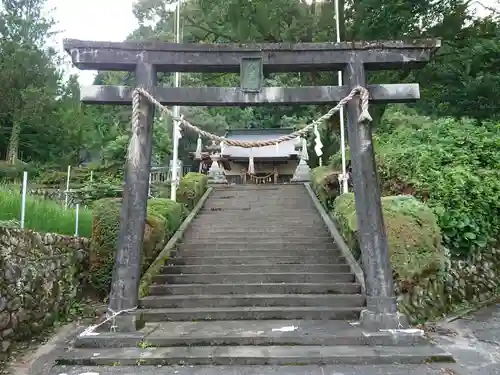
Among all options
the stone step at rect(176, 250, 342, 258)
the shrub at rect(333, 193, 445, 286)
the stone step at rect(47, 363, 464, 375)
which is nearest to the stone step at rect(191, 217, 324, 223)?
the stone step at rect(176, 250, 342, 258)

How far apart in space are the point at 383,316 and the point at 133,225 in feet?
12.2

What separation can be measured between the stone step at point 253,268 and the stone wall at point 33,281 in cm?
183

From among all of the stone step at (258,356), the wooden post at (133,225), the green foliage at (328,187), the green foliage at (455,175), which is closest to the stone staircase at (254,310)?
the stone step at (258,356)

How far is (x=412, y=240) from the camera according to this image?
23.0 ft

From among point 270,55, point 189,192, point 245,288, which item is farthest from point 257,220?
point 270,55

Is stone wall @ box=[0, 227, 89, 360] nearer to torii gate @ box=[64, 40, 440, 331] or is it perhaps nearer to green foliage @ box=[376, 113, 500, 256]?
torii gate @ box=[64, 40, 440, 331]

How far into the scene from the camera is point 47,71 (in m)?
21.3

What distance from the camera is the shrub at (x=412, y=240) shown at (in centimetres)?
686

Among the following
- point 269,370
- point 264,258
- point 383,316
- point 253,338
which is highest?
point 264,258

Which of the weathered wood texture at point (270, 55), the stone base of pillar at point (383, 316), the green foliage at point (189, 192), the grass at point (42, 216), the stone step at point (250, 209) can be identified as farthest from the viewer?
the green foliage at point (189, 192)

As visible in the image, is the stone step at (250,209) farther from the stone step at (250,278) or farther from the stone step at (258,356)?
the stone step at (258,356)

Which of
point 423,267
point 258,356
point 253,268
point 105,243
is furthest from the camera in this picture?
point 253,268

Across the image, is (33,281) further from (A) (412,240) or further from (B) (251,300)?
(A) (412,240)

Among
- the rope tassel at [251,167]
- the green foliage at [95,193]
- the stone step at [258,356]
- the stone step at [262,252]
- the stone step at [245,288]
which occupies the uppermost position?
the rope tassel at [251,167]
